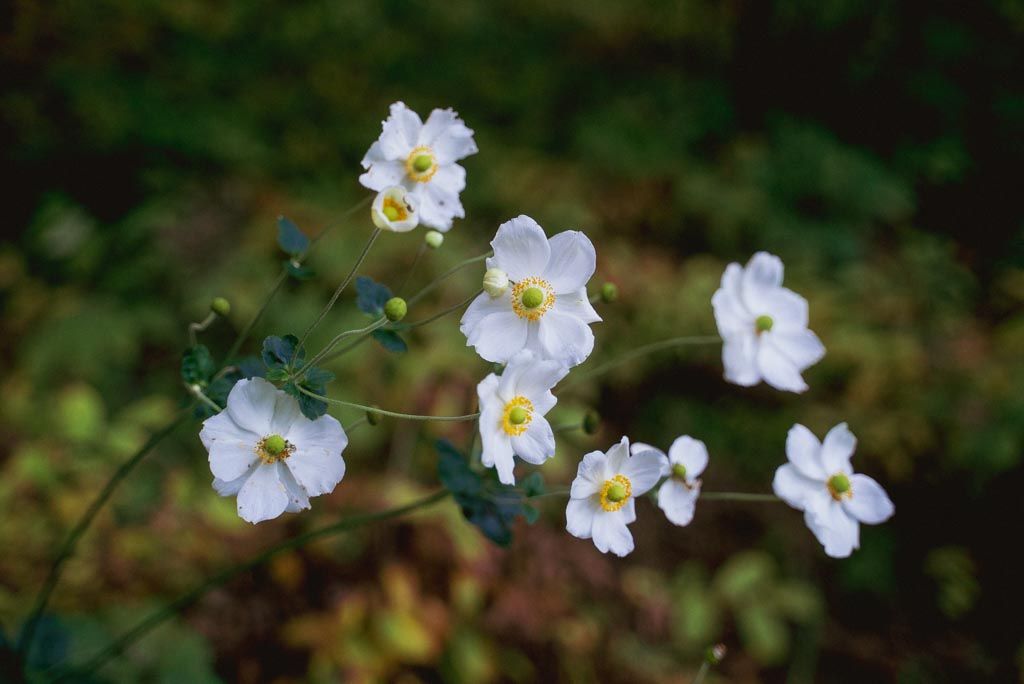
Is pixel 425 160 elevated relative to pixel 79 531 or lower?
elevated

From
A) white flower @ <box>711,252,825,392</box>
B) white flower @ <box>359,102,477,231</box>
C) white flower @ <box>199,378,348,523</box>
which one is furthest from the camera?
white flower @ <box>711,252,825,392</box>

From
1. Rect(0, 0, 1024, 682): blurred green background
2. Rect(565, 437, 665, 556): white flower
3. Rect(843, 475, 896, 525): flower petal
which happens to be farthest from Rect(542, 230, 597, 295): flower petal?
Rect(0, 0, 1024, 682): blurred green background

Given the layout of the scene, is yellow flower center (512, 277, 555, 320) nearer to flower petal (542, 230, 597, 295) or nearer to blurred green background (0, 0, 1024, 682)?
flower petal (542, 230, 597, 295)

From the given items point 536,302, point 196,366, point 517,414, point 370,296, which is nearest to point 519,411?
point 517,414

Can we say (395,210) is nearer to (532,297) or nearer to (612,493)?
(532,297)

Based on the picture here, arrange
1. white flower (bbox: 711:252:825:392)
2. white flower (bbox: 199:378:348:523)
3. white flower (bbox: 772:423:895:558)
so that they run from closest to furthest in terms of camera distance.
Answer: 1. white flower (bbox: 199:378:348:523)
2. white flower (bbox: 772:423:895:558)
3. white flower (bbox: 711:252:825:392)

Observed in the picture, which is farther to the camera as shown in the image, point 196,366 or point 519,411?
point 196,366

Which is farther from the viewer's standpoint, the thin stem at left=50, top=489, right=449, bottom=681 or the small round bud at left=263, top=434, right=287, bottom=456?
the thin stem at left=50, top=489, right=449, bottom=681

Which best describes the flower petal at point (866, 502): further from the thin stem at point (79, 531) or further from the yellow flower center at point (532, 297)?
the thin stem at point (79, 531)
